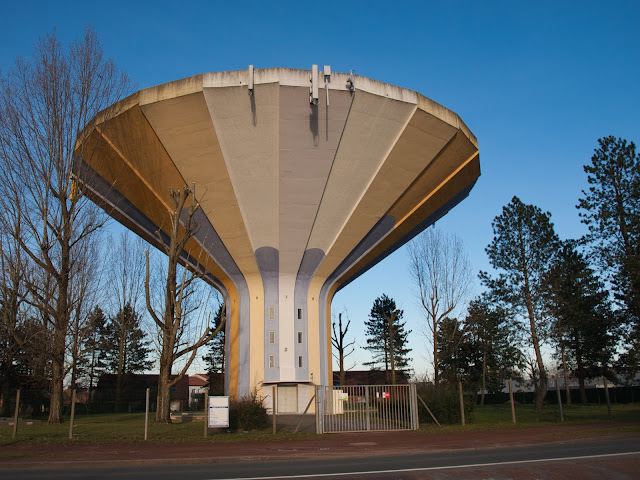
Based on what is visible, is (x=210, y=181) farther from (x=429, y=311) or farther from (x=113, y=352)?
(x=113, y=352)

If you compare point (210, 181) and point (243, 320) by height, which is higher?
point (210, 181)

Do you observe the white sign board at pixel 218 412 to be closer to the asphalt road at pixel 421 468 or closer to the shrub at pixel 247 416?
the shrub at pixel 247 416

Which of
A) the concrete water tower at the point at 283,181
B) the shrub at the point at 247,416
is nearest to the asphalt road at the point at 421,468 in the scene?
the shrub at the point at 247,416

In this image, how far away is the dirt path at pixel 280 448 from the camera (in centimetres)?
1059

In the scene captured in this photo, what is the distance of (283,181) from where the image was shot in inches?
720

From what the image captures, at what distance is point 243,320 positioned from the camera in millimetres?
22188

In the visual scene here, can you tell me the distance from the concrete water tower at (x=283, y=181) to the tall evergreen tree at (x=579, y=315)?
45.1 feet

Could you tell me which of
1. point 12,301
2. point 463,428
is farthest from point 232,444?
point 12,301

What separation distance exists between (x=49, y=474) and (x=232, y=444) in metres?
4.95

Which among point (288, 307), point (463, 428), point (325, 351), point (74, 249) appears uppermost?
point (74, 249)

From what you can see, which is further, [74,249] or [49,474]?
[74,249]

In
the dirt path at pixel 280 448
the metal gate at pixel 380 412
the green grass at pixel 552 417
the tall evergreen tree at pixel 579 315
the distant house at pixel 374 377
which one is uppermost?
the tall evergreen tree at pixel 579 315

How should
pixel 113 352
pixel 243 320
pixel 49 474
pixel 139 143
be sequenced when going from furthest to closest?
pixel 113 352
pixel 243 320
pixel 139 143
pixel 49 474

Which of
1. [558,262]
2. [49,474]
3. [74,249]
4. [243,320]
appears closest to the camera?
[49,474]
